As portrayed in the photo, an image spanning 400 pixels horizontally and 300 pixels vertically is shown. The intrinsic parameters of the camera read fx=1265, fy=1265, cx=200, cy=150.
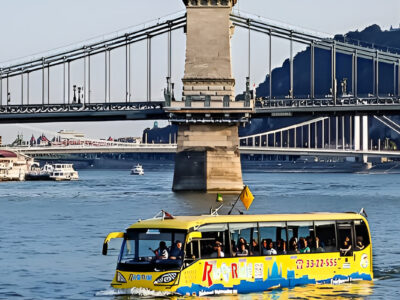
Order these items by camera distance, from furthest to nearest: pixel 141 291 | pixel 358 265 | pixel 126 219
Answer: pixel 126 219
pixel 358 265
pixel 141 291

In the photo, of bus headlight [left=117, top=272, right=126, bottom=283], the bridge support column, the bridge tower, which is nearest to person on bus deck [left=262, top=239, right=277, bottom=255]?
bus headlight [left=117, top=272, right=126, bottom=283]

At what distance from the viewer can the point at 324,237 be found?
1378 inches

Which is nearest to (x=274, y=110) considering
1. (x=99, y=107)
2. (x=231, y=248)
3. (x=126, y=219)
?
(x=99, y=107)

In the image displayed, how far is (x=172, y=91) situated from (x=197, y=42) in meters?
4.42

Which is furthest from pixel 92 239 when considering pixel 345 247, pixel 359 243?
pixel 345 247

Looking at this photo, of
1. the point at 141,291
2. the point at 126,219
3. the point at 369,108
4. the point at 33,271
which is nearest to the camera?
the point at 141,291

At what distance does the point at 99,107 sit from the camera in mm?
114250

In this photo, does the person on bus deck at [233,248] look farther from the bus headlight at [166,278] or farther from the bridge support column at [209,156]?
the bridge support column at [209,156]

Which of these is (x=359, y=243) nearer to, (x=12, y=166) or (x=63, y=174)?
(x=12, y=166)

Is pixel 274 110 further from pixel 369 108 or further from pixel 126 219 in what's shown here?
pixel 126 219

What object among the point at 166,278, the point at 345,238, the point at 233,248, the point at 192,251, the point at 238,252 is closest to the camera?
the point at 166,278

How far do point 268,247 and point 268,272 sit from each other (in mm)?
662

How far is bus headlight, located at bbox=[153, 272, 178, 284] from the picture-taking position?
103 ft

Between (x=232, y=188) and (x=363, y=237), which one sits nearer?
(x=363, y=237)
